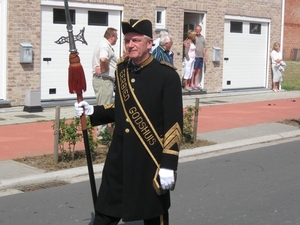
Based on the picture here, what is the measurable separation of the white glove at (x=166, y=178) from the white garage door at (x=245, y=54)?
1591 cm

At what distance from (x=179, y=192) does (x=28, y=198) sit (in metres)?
1.92

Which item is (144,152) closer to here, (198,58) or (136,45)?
(136,45)

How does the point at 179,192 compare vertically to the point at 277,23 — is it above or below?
below

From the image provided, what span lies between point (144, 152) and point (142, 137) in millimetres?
119

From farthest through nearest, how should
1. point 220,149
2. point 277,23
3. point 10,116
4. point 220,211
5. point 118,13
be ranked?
point 277,23 → point 118,13 → point 10,116 → point 220,149 → point 220,211

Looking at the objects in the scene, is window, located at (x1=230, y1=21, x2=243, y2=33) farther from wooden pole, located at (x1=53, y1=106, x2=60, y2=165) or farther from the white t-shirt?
wooden pole, located at (x1=53, y1=106, x2=60, y2=165)

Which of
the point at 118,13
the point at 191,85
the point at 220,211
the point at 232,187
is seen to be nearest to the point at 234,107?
the point at 191,85

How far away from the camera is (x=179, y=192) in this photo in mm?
7957

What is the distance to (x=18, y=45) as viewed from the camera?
565 inches

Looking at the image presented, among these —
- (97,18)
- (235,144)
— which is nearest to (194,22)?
(97,18)

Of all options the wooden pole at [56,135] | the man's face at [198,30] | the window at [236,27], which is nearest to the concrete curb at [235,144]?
the wooden pole at [56,135]

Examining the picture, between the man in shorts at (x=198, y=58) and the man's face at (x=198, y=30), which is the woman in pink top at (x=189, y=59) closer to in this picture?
the man in shorts at (x=198, y=58)

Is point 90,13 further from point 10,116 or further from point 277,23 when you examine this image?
point 277,23

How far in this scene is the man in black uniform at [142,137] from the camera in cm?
474
